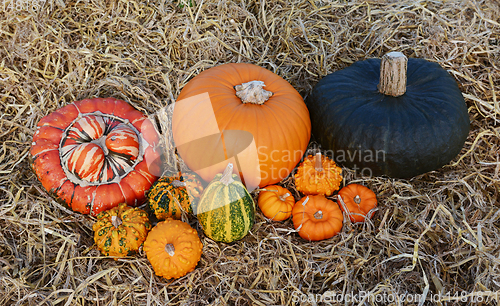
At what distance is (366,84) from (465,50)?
4.17 ft

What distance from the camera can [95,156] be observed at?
302 cm

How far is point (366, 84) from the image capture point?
3.43m

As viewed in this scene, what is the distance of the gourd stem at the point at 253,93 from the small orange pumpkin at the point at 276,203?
2.65ft

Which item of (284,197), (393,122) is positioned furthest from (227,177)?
(393,122)

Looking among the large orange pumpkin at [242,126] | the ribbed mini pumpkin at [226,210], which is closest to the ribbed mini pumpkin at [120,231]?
the ribbed mini pumpkin at [226,210]

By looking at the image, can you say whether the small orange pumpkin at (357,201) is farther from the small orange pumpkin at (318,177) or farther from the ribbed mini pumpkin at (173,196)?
the ribbed mini pumpkin at (173,196)

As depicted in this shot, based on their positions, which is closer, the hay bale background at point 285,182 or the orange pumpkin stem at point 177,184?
the hay bale background at point 285,182

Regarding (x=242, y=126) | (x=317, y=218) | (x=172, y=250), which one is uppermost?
(x=242, y=126)

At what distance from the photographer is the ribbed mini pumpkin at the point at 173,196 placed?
2.97 m

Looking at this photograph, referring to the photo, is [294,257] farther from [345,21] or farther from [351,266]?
[345,21]

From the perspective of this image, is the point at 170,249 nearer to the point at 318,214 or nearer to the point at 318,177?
the point at 318,214

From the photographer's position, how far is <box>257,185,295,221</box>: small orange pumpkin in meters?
3.10

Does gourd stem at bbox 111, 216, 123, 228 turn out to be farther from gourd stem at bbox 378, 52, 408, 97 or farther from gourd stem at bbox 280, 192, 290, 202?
gourd stem at bbox 378, 52, 408, 97

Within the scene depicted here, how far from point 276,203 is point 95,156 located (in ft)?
5.30
